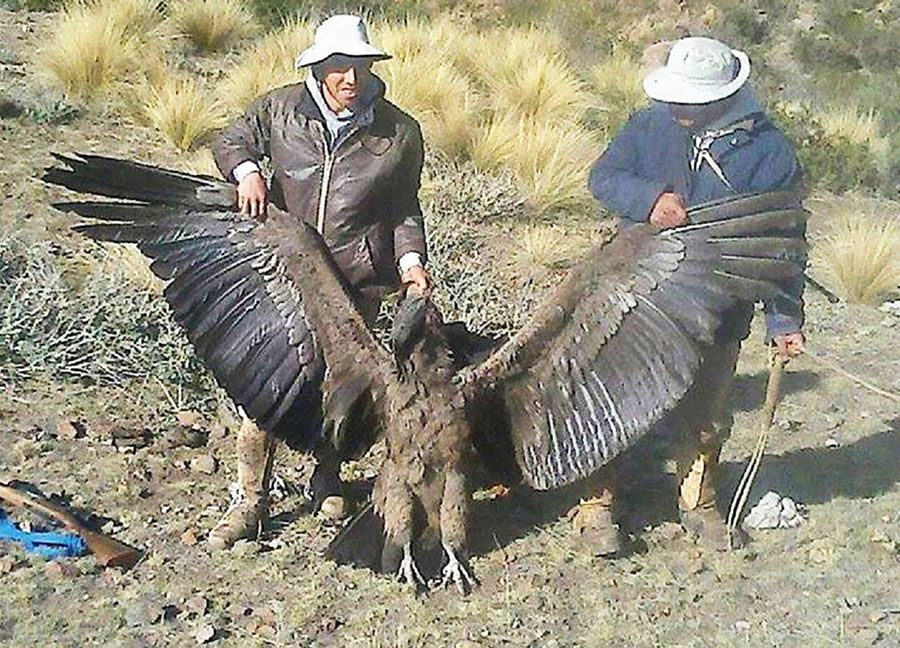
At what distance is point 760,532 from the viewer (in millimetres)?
5070

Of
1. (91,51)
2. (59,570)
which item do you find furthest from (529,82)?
(59,570)

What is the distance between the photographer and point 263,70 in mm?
10633

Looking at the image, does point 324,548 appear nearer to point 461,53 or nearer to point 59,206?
point 59,206

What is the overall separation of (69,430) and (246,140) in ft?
5.03

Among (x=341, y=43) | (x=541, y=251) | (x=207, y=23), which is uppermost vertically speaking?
(x=341, y=43)

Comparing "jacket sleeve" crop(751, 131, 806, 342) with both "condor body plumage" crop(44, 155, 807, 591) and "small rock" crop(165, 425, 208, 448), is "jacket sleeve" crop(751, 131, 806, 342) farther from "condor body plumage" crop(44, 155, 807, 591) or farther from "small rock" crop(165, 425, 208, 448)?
"small rock" crop(165, 425, 208, 448)

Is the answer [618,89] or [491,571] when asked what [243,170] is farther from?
[618,89]

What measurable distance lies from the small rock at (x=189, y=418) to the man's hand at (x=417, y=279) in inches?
58.0

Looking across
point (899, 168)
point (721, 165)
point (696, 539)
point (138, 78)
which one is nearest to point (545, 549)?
point (696, 539)

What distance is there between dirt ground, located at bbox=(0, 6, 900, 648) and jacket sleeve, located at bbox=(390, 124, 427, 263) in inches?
42.0

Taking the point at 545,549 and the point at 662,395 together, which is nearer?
the point at 662,395

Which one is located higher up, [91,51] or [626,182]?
[626,182]

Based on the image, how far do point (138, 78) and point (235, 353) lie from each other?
6425 millimetres

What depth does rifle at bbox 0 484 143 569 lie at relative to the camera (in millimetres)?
4512
